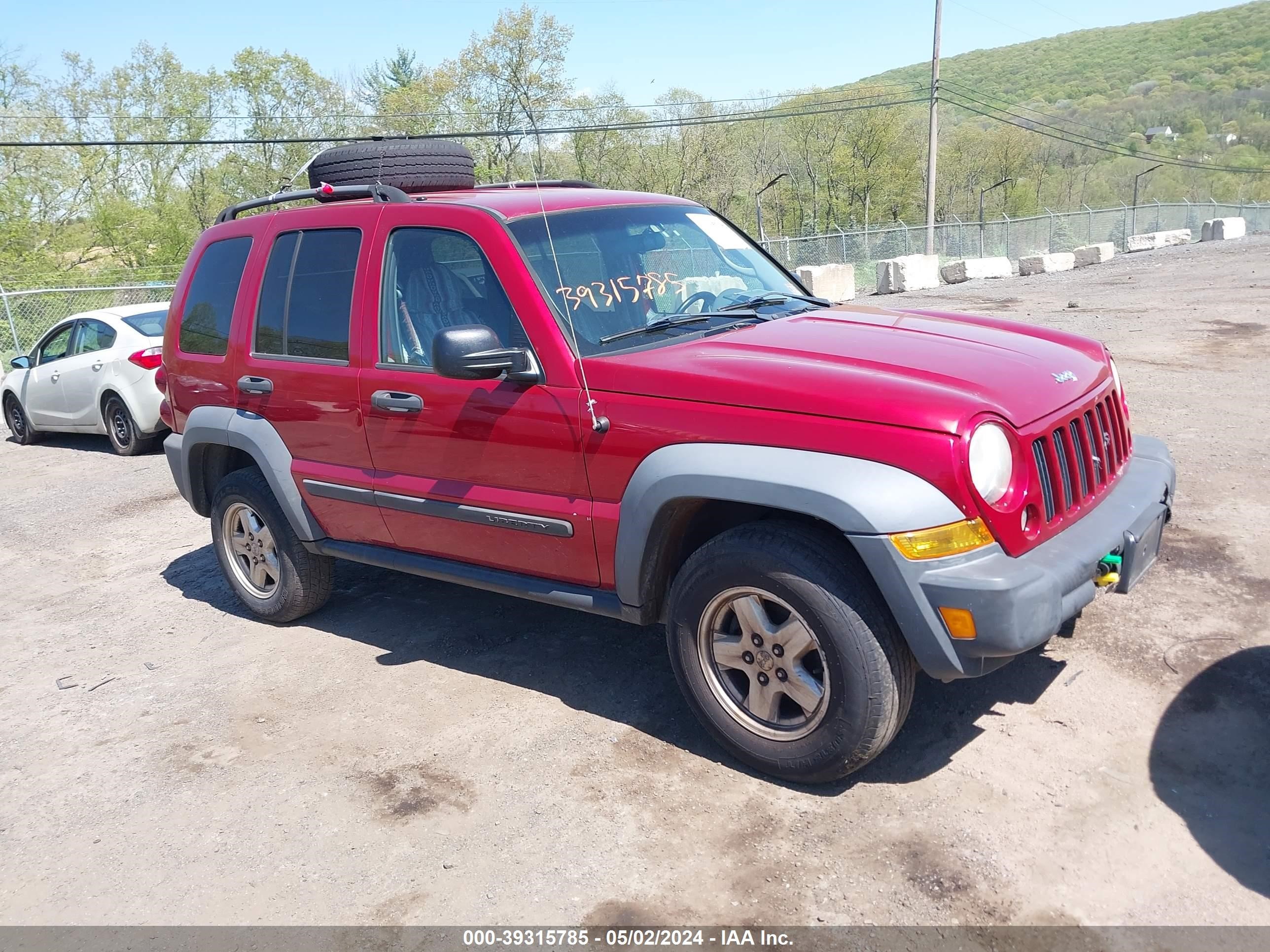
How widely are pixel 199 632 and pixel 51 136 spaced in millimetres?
38758

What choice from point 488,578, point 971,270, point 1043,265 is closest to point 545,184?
point 488,578

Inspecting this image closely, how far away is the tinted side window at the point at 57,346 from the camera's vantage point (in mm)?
11422

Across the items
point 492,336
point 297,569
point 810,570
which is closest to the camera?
point 810,570

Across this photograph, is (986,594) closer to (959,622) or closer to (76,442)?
(959,622)

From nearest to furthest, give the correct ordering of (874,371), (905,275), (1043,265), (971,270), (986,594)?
(986,594) < (874,371) < (905,275) < (971,270) < (1043,265)

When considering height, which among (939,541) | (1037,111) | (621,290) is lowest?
(939,541)

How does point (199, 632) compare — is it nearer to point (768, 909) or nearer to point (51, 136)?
point (768, 909)

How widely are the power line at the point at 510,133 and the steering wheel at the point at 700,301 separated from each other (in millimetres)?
975

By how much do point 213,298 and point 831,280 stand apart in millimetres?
20914

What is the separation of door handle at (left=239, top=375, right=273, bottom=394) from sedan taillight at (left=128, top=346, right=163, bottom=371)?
627 cm

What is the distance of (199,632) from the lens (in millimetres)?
5484

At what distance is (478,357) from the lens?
363 centimetres

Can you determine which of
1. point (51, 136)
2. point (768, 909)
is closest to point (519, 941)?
point (768, 909)

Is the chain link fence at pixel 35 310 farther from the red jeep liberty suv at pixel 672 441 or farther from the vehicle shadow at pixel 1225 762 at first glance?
the vehicle shadow at pixel 1225 762
